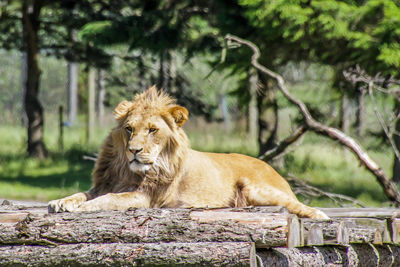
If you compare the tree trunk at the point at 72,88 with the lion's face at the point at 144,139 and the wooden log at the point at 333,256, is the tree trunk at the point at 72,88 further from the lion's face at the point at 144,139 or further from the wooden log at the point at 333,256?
the wooden log at the point at 333,256

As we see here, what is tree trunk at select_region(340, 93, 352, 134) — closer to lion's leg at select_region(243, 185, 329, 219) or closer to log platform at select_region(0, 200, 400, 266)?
lion's leg at select_region(243, 185, 329, 219)

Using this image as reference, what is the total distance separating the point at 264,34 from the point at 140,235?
8.30m

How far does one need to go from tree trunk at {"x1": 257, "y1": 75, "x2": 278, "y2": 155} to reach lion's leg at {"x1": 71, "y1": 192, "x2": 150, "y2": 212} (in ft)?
30.3

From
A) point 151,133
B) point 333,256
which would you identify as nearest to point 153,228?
point 151,133

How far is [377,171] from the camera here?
8312 mm

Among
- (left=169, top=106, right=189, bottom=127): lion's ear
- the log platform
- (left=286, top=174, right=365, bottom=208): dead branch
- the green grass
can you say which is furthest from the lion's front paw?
the green grass

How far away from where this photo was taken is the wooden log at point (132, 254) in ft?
14.0

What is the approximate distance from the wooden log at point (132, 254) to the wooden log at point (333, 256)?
0.36 metres

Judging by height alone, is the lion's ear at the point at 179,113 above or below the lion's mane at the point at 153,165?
above

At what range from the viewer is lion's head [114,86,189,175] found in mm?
5141

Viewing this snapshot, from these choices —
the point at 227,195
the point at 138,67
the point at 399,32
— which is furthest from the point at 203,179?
the point at 138,67

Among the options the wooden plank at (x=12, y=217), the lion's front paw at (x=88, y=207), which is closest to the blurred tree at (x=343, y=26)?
the lion's front paw at (x=88, y=207)

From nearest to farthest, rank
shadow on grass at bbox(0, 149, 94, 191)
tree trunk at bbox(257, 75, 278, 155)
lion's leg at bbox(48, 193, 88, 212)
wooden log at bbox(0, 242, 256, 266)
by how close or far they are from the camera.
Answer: wooden log at bbox(0, 242, 256, 266) → lion's leg at bbox(48, 193, 88, 212) → shadow on grass at bbox(0, 149, 94, 191) → tree trunk at bbox(257, 75, 278, 155)

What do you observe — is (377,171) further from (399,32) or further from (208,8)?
(208,8)
